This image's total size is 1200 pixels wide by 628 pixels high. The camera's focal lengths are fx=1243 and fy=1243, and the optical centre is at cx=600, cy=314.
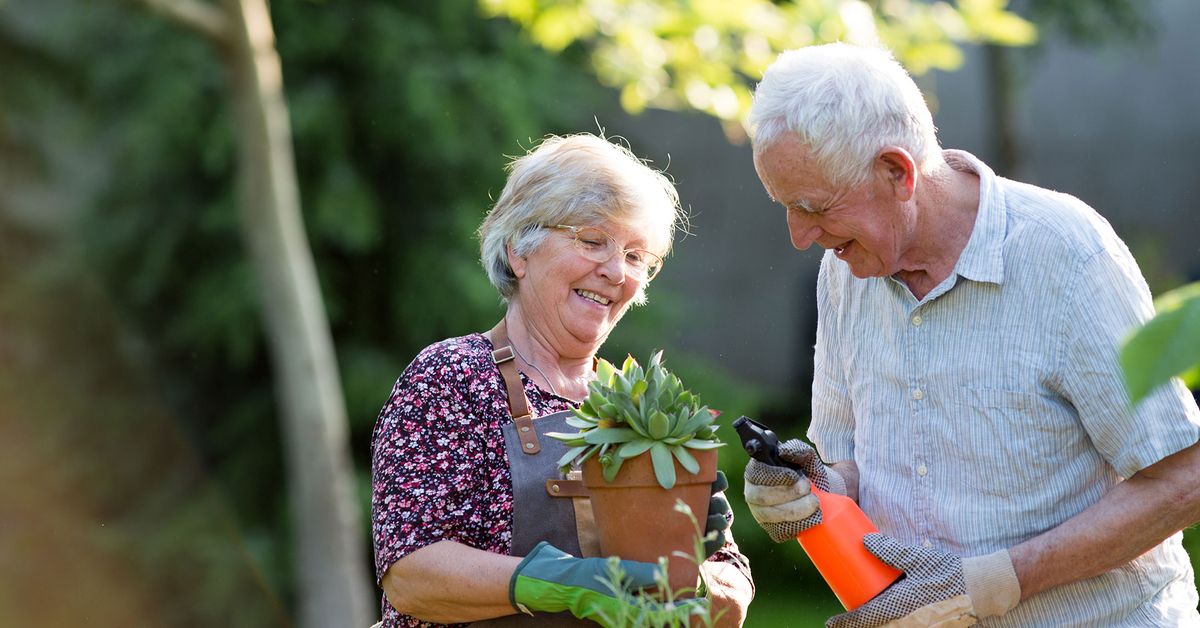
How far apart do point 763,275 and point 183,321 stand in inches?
146

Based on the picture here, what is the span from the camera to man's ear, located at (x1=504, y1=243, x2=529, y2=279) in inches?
84.1

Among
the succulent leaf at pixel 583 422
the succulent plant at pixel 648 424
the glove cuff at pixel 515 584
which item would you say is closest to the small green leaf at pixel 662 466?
the succulent plant at pixel 648 424

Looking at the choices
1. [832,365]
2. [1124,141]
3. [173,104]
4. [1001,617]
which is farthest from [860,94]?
[1124,141]

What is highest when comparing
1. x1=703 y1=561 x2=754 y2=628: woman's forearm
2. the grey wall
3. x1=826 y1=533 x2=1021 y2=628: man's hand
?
x1=826 y1=533 x2=1021 y2=628: man's hand

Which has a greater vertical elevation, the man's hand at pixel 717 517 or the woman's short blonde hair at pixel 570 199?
the woman's short blonde hair at pixel 570 199

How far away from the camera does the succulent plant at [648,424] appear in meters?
1.71

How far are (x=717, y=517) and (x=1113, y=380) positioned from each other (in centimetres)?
60

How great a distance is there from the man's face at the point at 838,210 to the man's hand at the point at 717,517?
392mm

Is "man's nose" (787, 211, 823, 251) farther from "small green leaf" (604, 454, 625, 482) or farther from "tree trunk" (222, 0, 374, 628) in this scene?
"tree trunk" (222, 0, 374, 628)

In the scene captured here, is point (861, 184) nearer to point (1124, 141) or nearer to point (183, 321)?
point (183, 321)

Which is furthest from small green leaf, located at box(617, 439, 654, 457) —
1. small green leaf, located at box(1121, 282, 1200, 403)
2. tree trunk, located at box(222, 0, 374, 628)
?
tree trunk, located at box(222, 0, 374, 628)

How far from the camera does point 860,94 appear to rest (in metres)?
1.86

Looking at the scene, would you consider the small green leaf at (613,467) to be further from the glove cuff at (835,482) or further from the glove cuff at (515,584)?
the glove cuff at (835,482)

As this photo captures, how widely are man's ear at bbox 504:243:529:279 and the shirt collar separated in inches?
28.2
